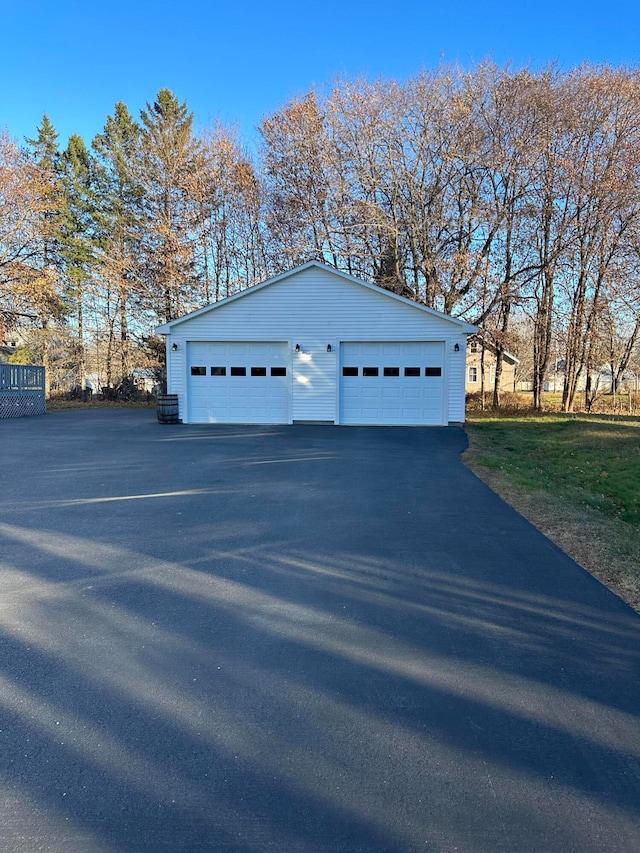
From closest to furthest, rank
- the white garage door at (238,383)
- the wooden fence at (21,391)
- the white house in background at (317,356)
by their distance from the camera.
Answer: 1. the white house in background at (317,356)
2. the white garage door at (238,383)
3. the wooden fence at (21,391)

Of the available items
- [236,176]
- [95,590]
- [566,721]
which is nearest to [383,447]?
[95,590]

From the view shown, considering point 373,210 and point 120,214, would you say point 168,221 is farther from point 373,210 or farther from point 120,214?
point 373,210

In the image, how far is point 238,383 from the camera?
1666 cm

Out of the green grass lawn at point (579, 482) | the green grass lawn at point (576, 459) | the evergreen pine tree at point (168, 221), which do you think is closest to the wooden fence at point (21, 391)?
the evergreen pine tree at point (168, 221)

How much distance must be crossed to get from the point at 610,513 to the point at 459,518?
2454 millimetres

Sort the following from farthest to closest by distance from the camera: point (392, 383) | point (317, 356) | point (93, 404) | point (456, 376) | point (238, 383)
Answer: point (93, 404) → point (238, 383) → point (317, 356) → point (392, 383) → point (456, 376)

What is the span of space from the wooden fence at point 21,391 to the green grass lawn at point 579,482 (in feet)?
52.5

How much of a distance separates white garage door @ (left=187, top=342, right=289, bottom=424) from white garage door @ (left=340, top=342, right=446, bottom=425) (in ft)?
6.64

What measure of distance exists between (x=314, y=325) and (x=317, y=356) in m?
0.97

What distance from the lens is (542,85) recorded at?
20.9 meters

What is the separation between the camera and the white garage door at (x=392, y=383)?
52.8ft

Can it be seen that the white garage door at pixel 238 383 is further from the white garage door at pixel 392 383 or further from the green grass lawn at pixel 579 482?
the green grass lawn at pixel 579 482

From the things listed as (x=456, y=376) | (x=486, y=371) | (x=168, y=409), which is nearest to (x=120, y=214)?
(x=168, y=409)

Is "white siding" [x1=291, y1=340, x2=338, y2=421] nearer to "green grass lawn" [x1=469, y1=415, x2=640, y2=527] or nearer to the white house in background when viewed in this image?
the white house in background
